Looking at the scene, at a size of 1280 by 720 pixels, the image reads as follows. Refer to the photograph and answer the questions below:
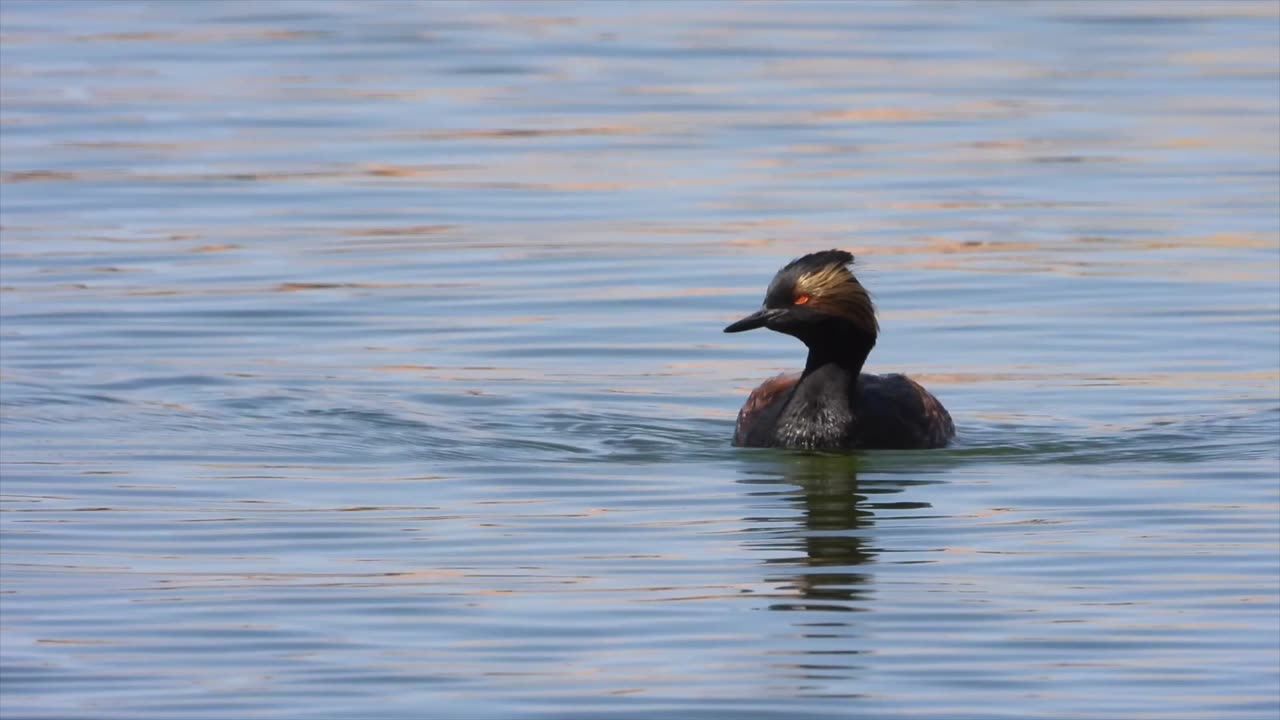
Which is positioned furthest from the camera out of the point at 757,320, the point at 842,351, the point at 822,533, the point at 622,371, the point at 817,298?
the point at 622,371

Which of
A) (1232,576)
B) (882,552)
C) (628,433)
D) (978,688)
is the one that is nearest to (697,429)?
(628,433)

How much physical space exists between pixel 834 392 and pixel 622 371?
79.6 inches

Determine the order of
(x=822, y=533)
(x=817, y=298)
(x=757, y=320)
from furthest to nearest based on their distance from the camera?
(x=817, y=298), (x=757, y=320), (x=822, y=533)

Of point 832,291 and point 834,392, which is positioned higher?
point 832,291

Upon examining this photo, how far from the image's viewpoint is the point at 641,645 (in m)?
9.99

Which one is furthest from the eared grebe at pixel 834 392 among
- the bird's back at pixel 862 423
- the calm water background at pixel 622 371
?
the calm water background at pixel 622 371

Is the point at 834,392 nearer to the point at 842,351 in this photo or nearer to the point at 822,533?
the point at 842,351

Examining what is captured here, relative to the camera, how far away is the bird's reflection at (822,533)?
10.9 meters

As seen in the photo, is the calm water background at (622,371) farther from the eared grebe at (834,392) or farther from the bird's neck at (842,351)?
the bird's neck at (842,351)

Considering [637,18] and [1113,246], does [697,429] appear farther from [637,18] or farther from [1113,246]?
[637,18]

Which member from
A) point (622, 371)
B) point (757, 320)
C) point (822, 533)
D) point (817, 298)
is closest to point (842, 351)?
point (817, 298)

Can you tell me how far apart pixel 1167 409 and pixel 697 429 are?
2430 millimetres

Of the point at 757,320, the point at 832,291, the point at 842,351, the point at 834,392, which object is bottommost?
the point at 834,392

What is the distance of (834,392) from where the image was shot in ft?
47.4
